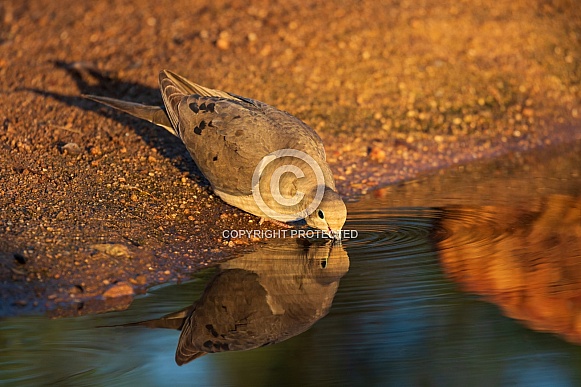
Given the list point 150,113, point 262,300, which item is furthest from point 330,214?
point 150,113

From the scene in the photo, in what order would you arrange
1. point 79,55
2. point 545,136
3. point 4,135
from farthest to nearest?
point 79,55 → point 545,136 → point 4,135

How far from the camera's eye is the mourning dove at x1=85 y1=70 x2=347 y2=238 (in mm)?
6277

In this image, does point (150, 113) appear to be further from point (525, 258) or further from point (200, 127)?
point (525, 258)

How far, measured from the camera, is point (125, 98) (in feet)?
29.3

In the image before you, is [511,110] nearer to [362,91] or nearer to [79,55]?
[362,91]

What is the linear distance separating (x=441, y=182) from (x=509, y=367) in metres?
3.59

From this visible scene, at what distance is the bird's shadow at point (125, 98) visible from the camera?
7.73 m

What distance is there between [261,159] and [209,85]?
2.71 m

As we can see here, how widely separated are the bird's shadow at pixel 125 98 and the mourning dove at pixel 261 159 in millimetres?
675

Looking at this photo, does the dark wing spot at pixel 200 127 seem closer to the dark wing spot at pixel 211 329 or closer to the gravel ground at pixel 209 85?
the gravel ground at pixel 209 85

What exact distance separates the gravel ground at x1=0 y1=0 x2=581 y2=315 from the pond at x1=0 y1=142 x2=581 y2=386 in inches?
13.9

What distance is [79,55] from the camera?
9930 mm

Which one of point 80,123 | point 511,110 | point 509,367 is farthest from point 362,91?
point 509,367

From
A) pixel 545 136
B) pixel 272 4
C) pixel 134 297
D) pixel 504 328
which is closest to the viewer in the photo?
pixel 504 328
